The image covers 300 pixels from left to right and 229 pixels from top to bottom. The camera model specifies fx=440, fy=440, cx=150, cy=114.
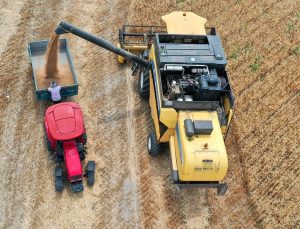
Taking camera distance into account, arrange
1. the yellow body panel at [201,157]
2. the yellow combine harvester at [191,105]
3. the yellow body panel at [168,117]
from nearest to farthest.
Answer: the yellow body panel at [201,157], the yellow combine harvester at [191,105], the yellow body panel at [168,117]

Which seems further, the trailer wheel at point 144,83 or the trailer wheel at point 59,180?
the trailer wheel at point 144,83

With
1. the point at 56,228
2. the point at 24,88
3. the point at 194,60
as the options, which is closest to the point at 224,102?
the point at 194,60

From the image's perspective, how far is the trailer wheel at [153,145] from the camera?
45.8ft

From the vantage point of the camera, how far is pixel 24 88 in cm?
1638

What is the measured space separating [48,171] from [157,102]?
4.08 metres

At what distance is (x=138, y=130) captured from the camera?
15211 millimetres

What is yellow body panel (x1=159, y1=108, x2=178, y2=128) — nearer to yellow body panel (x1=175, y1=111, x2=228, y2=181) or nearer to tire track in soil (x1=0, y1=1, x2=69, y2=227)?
yellow body panel (x1=175, y1=111, x2=228, y2=181)

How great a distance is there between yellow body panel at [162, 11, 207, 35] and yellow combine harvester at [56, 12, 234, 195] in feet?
2.08

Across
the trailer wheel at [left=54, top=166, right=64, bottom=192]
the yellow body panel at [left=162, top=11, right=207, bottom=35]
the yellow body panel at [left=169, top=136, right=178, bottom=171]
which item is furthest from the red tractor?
the yellow body panel at [left=162, top=11, right=207, bottom=35]

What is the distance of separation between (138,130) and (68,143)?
2754 millimetres

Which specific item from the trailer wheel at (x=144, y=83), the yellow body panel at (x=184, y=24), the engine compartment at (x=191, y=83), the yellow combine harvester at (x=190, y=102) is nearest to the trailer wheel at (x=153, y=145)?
the yellow combine harvester at (x=190, y=102)

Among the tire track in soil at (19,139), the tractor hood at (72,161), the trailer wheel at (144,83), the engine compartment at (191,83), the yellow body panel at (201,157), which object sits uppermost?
the engine compartment at (191,83)

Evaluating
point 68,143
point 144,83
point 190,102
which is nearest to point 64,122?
point 68,143

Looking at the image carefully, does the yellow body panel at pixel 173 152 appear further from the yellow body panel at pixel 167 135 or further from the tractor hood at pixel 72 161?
the tractor hood at pixel 72 161
